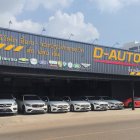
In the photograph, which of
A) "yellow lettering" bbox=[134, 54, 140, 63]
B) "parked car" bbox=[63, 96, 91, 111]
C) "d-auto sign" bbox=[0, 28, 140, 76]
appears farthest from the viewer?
"yellow lettering" bbox=[134, 54, 140, 63]

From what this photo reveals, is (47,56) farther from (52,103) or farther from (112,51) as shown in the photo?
(112,51)

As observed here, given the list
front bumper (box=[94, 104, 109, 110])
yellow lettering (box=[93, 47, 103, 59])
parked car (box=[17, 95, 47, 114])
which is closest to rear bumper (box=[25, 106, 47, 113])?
parked car (box=[17, 95, 47, 114])

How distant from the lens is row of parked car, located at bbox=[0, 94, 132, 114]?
2737 centimetres

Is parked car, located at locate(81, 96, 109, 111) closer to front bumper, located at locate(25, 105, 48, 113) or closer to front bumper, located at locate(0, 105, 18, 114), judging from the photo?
front bumper, located at locate(25, 105, 48, 113)

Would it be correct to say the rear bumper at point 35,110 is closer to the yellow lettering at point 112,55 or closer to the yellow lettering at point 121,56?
the yellow lettering at point 112,55

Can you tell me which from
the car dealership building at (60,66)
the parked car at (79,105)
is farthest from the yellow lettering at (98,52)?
the parked car at (79,105)

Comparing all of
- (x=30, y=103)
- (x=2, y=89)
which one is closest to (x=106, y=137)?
(x=30, y=103)

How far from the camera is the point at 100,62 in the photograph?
36.1m

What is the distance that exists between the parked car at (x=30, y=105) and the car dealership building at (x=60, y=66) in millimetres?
2124

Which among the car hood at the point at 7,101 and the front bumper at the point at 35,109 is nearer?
the car hood at the point at 7,101

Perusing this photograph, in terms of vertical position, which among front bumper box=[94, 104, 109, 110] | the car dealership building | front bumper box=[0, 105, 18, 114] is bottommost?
front bumper box=[94, 104, 109, 110]

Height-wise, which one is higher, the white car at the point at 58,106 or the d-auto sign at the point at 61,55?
the d-auto sign at the point at 61,55

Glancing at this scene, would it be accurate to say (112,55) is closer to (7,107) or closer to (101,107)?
(101,107)

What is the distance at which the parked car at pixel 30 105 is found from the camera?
28.6m
